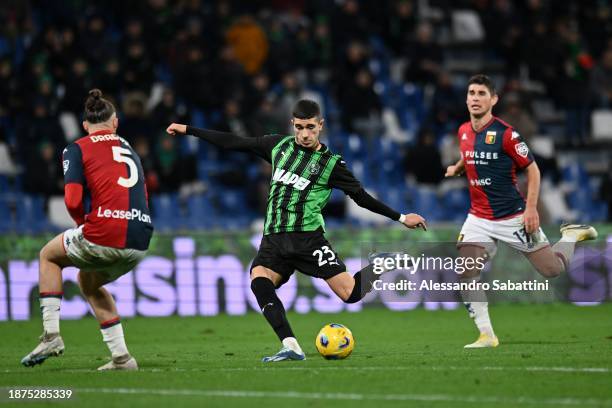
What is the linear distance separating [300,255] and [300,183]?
0.62 m

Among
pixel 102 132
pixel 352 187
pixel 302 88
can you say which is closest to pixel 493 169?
pixel 352 187

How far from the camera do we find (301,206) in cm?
1024

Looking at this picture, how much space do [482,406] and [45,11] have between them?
1634cm

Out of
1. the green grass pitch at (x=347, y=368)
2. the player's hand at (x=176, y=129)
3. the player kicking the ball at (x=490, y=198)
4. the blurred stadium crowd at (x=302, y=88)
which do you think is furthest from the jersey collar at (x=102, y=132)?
the blurred stadium crowd at (x=302, y=88)

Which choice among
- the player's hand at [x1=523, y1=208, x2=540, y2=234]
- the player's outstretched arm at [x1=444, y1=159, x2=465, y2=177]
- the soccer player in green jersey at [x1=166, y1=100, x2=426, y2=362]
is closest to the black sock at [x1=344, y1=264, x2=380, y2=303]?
the soccer player in green jersey at [x1=166, y1=100, x2=426, y2=362]

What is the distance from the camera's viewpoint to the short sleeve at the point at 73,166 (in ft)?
29.7

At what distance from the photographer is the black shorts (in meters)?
10.2

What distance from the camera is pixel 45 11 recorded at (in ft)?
71.5

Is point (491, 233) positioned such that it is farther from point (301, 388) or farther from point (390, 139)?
point (390, 139)

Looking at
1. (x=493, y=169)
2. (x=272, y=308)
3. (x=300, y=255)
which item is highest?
(x=493, y=169)

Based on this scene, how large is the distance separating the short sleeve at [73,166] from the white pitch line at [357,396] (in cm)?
167

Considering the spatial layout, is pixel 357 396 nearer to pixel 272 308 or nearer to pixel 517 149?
pixel 272 308

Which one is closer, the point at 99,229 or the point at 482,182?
the point at 99,229

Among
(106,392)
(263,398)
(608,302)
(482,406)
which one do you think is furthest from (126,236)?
(608,302)
